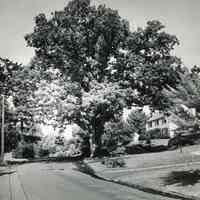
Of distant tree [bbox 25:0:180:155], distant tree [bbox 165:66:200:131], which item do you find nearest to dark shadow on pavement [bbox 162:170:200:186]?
distant tree [bbox 165:66:200:131]

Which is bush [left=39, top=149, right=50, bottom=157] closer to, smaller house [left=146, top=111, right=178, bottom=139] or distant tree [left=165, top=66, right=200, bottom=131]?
smaller house [left=146, top=111, right=178, bottom=139]

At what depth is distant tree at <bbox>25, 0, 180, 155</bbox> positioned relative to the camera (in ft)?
110

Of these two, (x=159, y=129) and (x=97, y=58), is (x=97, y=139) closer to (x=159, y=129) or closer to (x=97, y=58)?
(x=97, y=58)

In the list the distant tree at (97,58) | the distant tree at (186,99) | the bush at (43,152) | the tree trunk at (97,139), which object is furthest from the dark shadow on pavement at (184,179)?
the bush at (43,152)

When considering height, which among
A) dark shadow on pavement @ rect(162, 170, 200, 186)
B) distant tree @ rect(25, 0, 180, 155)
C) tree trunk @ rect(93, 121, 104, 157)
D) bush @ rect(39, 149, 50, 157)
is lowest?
bush @ rect(39, 149, 50, 157)

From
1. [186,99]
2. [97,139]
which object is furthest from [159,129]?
[186,99]

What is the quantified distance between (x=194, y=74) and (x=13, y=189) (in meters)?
10.2

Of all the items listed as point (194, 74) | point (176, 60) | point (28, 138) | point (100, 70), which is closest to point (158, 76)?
point (176, 60)

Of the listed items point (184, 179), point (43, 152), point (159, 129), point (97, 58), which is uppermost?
point (97, 58)

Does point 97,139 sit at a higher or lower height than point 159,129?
lower

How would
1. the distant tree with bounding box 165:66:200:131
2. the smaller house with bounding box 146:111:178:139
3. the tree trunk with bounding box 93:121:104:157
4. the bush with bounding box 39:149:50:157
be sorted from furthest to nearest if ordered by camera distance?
the smaller house with bounding box 146:111:178:139
the bush with bounding box 39:149:50:157
the tree trunk with bounding box 93:121:104:157
the distant tree with bounding box 165:66:200:131

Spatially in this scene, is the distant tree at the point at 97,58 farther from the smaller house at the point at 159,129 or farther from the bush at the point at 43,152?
the bush at the point at 43,152

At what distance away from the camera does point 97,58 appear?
115ft

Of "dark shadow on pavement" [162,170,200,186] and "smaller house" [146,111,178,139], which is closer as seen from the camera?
"dark shadow on pavement" [162,170,200,186]
